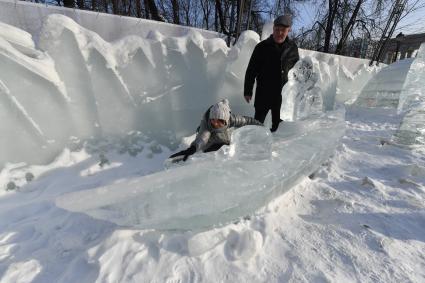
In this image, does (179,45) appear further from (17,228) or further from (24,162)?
(17,228)

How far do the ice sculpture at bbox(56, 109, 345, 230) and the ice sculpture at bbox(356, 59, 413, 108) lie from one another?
410 cm

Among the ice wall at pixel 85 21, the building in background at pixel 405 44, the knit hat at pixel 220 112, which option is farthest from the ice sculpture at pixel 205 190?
the building in background at pixel 405 44

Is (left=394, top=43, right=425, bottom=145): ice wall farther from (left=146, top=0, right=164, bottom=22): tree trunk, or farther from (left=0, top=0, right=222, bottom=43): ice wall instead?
(left=146, top=0, right=164, bottom=22): tree trunk

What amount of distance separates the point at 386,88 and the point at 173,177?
203 inches

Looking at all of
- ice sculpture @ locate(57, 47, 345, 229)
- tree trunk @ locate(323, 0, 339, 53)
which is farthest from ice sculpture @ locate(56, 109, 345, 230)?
tree trunk @ locate(323, 0, 339, 53)

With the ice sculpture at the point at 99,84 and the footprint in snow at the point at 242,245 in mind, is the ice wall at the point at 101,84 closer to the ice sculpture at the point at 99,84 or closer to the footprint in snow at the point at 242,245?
the ice sculpture at the point at 99,84

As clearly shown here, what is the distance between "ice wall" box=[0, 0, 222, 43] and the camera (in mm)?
2127

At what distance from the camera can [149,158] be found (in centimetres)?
267

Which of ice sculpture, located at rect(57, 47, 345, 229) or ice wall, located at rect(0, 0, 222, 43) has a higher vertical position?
ice wall, located at rect(0, 0, 222, 43)

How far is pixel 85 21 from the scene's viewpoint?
8.31 ft

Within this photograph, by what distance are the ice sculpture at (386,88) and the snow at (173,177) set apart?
80.5 inches

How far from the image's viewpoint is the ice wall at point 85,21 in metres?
2.13

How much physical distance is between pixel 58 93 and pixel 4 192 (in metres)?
0.86

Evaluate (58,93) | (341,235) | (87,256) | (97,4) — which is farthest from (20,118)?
(97,4)
